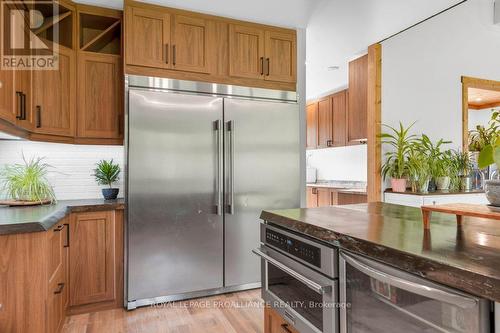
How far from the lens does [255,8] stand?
3.17 m

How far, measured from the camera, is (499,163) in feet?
3.36

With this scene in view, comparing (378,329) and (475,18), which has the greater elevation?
(475,18)

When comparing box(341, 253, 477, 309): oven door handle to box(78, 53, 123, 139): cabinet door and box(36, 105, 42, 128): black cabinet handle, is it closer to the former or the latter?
box(78, 53, 123, 139): cabinet door

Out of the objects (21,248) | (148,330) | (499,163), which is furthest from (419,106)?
(21,248)

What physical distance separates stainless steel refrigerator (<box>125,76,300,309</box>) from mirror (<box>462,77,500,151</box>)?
86.1 inches

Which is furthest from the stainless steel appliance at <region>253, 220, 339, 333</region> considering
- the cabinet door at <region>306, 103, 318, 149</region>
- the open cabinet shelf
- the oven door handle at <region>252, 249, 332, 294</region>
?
the cabinet door at <region>306, 103, 318, 149</region>

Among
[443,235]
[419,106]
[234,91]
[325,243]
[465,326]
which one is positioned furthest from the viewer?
[419,106]

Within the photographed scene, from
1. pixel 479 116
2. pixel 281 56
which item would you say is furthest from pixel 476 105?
pixel 281 56

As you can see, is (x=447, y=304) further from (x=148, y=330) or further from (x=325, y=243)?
(x=148, y=330)

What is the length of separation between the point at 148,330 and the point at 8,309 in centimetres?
92

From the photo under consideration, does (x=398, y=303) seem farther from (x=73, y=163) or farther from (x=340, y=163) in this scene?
(x=340, y=163)

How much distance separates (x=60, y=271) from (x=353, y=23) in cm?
328

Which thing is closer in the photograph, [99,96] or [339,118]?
[99,96]

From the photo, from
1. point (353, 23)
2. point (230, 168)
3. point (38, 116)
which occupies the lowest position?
point (230, 168)
